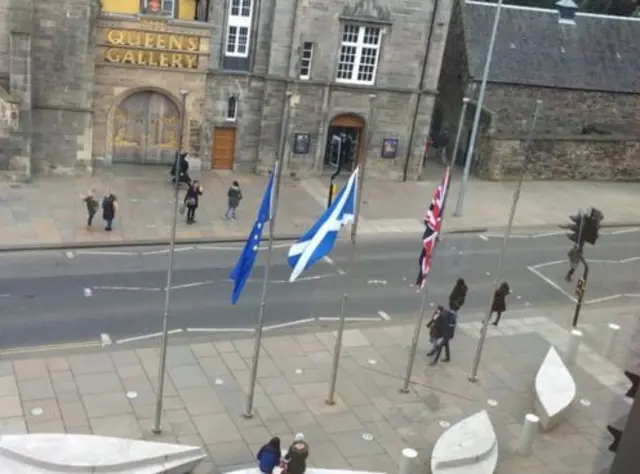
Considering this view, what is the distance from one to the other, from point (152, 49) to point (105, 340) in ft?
50.8

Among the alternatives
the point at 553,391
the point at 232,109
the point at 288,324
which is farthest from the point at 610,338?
the point at 232,109

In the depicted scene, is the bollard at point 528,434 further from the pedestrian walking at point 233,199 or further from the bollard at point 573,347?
the pedestrian walking at point 233,199

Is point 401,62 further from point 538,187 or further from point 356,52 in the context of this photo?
point 538,187

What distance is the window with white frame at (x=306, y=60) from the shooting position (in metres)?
33.3

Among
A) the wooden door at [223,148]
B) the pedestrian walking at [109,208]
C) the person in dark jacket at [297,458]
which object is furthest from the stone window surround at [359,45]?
the person in dark jacket at [297,458]

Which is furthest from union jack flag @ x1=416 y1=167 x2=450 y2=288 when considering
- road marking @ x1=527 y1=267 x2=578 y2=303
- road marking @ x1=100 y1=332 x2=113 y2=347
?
road marking @ x1=527 y1=267 x2=578 y2=303

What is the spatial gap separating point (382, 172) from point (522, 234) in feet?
22.8

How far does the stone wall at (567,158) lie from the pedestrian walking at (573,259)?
36.9 feet

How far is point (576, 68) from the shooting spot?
41.8 meters

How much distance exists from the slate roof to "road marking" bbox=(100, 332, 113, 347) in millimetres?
24765

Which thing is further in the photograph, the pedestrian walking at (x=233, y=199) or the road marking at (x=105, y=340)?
the pedestrian walking at (x=233, y=199)

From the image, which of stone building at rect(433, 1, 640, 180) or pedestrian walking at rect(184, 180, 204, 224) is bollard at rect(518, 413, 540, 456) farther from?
stone building at rect(433, 1, 640, 180)

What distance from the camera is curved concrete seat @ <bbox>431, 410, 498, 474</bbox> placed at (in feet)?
51.5

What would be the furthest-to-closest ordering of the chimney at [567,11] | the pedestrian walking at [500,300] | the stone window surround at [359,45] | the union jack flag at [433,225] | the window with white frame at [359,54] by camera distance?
the chimney at [567,11] < the window with white frame at [359,54] < the stone window surround at [359,45] < the pedestrian walking at [500,300] < the union jack flag at [433,225]
